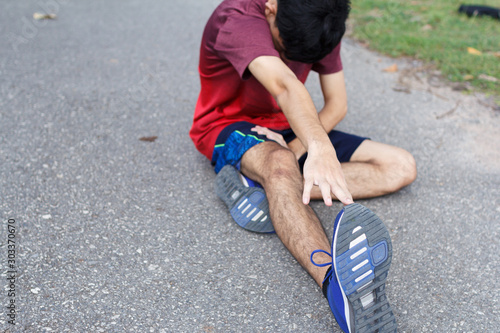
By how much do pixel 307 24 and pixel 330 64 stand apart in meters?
0.58

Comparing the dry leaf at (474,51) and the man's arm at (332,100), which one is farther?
the dry leaf at (474,51)

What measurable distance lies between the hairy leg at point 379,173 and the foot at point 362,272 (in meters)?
0.85

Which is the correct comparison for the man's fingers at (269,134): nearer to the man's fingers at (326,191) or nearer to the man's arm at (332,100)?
the man's arm at (332,100)

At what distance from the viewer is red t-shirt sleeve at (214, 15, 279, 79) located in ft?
6.87

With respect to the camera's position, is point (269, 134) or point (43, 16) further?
point (43, 16)

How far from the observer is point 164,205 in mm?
2424

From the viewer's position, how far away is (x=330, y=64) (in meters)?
2.65

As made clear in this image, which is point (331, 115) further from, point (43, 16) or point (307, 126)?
point (43, 16)

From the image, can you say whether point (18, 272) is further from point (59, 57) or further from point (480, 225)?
point (59, 57)

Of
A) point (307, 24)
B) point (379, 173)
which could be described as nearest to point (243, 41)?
point (307, 24)

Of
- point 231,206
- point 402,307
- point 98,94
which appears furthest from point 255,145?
point 98,94

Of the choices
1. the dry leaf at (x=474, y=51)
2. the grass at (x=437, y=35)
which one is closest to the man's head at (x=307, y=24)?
the grass at (x=437, y=35)

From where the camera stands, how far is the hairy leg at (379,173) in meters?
2.51

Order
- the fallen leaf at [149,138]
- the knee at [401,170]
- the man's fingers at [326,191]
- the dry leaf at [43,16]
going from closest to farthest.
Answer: the man's fingers at [326,191], the knee at [401,170], the fallen leaf at [149,138], the dry leaf at [43,16]
